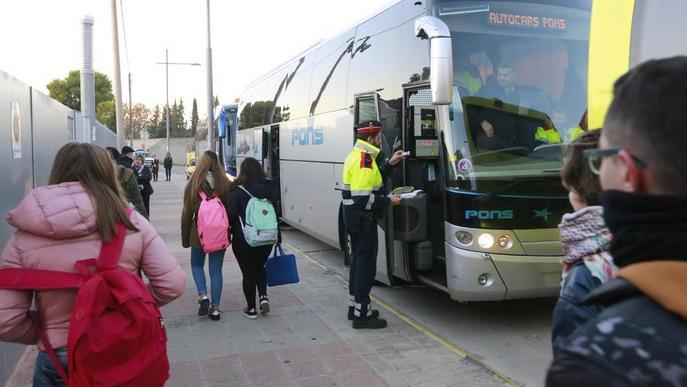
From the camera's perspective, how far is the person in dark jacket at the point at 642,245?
0.94 meters

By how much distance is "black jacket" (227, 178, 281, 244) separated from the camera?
6.01 m

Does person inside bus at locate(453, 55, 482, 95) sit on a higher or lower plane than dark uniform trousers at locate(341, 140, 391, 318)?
higher

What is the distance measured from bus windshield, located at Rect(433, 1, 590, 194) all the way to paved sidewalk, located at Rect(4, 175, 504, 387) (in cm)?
167

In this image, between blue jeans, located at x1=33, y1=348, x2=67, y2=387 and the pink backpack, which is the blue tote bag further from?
blue jeans, located at x1=33, y1=348, x2=67, y2=387

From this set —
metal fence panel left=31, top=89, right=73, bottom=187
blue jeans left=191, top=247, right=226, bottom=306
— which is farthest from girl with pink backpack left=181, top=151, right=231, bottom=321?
metal fence panel left=31, top=89, right=73, bottom=187

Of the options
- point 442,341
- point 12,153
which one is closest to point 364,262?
point 442,341

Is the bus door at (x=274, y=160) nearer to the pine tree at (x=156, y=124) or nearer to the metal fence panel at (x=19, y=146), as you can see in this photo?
the metal fence panel at (x=19, y=146)

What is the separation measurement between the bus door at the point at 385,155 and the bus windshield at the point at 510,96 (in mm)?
1158

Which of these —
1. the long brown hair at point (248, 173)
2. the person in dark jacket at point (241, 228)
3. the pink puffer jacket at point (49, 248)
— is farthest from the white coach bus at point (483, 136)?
the pink puffer jacket at point (49, 248)

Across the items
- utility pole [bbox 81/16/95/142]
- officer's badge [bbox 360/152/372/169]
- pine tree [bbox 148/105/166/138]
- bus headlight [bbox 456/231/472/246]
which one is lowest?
bus headlight [bbox 456/231/472/246]

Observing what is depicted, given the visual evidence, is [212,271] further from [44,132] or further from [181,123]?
[181,123]

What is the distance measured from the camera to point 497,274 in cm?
538

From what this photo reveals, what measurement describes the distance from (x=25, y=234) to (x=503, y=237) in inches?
162

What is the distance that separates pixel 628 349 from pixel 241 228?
528 cm
